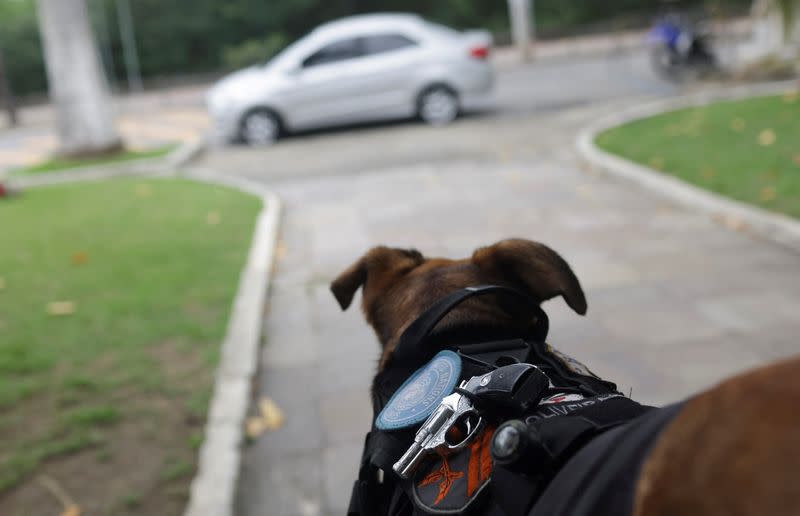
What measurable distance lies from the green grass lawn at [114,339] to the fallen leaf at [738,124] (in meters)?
6.10

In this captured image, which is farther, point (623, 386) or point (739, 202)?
point (739, 202)

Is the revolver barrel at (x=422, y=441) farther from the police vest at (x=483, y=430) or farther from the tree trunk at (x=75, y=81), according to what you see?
the tree trunk at (x=75, y=81)

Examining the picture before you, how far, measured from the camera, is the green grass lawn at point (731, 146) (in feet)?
23.7

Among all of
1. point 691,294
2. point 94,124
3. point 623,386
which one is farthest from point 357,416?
point 94,124

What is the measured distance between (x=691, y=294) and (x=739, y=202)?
6.77 feet

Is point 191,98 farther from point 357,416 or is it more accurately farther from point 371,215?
point 357,416

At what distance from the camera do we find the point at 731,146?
356 inches

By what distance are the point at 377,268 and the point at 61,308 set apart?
13.6 ft

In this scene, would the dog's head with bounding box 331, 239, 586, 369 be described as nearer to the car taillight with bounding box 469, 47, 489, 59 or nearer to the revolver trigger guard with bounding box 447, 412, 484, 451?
the revolver trigger guard with bounding box 447, 412, 484, 451

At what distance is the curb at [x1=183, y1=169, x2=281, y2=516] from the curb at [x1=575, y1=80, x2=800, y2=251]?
3878 mm

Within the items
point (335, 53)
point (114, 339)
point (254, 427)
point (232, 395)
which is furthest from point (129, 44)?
point (254, 427)

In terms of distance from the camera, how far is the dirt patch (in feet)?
11.0

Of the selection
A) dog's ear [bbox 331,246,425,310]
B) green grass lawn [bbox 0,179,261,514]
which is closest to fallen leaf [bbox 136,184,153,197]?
green grass lawn [bbox 0,179,261,514]

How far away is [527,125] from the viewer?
520 inches
